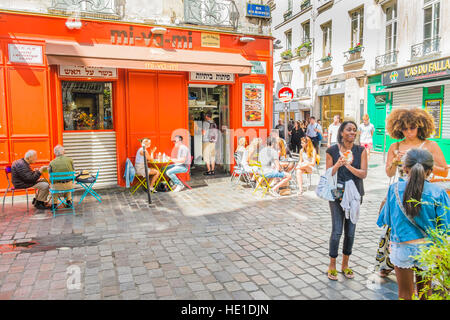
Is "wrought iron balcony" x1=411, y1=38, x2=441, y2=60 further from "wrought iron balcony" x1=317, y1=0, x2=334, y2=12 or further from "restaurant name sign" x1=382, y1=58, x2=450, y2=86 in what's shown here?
"wrought iron balcony" x1=317, y1=0, x2=334, y2=12

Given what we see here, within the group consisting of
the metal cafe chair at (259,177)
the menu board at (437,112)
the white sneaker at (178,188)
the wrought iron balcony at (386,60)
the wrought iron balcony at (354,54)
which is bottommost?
the white sneaker at (178,188)

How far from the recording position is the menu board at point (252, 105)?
11023mm

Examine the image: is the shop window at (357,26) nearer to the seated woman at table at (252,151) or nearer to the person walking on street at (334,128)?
the person walking on street at (334,128)

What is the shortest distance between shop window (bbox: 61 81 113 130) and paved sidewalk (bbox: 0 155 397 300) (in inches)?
91.4

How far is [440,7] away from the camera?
14930 millimetres

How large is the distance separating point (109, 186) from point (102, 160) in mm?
696

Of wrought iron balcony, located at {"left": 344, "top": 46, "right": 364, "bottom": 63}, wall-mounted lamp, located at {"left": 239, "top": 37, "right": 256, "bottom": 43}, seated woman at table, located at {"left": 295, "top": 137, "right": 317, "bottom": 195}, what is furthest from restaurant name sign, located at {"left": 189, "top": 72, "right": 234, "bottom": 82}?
wrought iron balcony, located at {"left": 344, "top": 46, "right": 364, "bottom": 63}

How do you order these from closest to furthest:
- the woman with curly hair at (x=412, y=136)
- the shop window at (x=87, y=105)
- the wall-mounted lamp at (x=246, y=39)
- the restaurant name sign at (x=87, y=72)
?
the woman with curly hair at (x=412, y=136) → the restaurant name sign at (x=87, y=72) → the shop window at (x=87, y=105) → the wall-mounted lamp at (x=246, y=39)

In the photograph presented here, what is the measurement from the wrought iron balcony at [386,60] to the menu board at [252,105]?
973 centimetres

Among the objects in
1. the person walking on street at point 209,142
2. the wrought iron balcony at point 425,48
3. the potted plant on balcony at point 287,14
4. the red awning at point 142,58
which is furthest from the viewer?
the potted plant on balcony at point 287,14

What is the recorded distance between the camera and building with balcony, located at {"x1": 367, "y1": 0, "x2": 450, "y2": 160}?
14648 millimetres

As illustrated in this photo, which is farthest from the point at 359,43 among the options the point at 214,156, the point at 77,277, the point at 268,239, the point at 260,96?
the point at 77,277

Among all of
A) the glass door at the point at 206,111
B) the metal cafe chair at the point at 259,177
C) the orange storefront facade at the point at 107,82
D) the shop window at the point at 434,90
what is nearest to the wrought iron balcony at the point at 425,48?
the shop window at the point at 434,90
